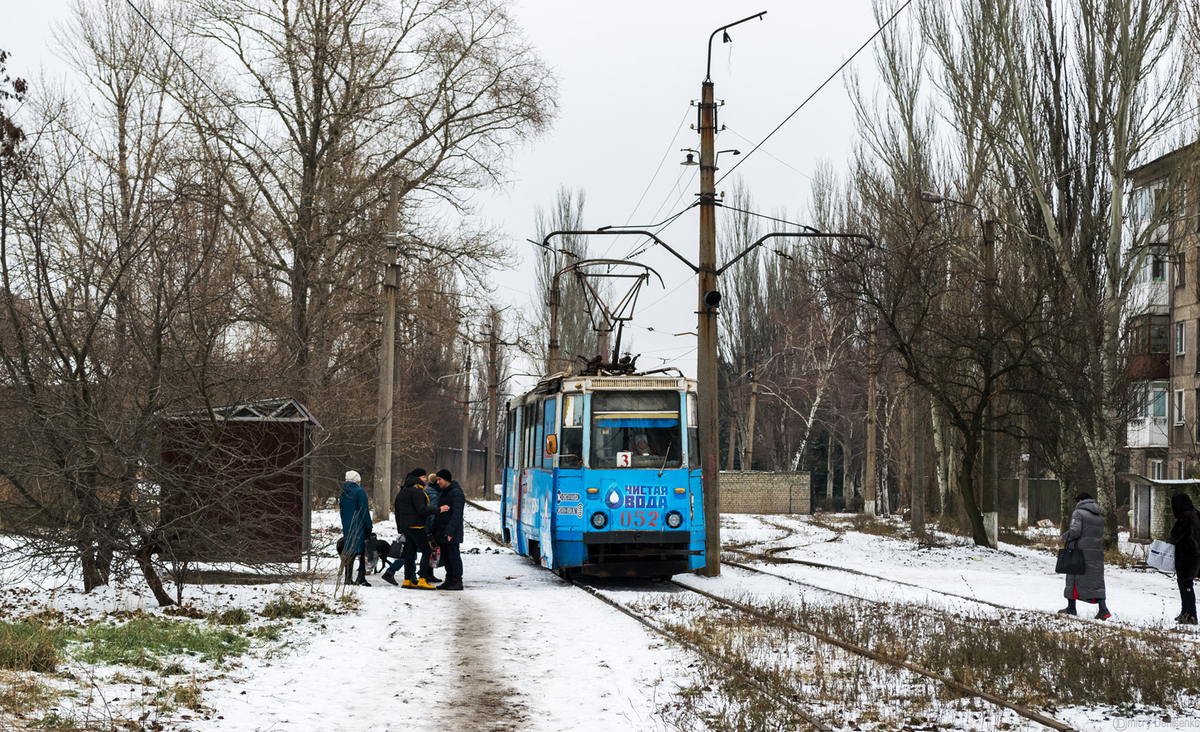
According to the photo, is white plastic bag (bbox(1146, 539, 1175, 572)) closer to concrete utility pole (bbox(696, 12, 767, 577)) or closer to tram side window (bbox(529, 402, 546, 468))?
concrete utility pole (bbox(696, 12, 767, 577))

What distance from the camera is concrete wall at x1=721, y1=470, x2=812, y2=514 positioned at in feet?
180

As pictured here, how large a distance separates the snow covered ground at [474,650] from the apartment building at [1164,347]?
365 inches

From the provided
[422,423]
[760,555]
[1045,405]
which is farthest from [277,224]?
[1045,405]

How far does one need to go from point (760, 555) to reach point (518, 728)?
1804cm

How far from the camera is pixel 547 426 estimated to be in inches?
739

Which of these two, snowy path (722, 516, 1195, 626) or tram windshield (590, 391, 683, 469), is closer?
snowy path (722, 516, 1195, 626)

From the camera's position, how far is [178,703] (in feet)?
26.4

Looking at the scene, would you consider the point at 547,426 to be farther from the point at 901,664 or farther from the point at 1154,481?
the point at 1154,481

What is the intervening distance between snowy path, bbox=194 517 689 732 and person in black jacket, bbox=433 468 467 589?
2.02 meters

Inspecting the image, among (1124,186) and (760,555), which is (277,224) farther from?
(1124,186)

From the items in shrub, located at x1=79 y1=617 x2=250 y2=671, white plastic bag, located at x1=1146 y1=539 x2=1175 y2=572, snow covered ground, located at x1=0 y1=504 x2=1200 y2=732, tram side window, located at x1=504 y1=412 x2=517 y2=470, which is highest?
tram side window, located at x1=504 y1=412 x2=517 y2=470

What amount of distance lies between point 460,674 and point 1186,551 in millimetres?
9590

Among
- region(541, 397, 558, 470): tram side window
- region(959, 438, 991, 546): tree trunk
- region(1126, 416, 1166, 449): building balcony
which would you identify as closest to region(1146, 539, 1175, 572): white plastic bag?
region(541, 397, 558, 470): tram side window

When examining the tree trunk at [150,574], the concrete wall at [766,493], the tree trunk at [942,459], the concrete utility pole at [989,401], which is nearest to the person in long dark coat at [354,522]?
the tree trunk at [150,574]
